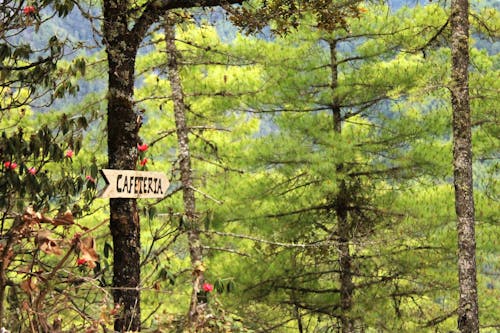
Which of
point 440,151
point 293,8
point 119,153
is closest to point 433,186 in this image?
point 440,151

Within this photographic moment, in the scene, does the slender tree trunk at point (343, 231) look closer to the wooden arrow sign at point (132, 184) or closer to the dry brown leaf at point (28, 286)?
the wooden arrow sign at point (132, 184)

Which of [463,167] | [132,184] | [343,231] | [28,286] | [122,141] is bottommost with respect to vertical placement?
[28,286]

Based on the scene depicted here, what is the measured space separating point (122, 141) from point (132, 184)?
0.33 m

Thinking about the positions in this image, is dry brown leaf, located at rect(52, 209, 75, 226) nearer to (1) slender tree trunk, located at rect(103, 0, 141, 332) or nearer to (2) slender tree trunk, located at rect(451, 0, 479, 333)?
(1) slender tree trunk, located at rect(103, 0, 141, 332)

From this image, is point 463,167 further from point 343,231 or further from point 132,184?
point 132,184

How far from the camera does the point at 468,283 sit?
7.00 m

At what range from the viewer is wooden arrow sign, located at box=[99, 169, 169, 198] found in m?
3.60

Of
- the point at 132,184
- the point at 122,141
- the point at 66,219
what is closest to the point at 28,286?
the point at 66,219

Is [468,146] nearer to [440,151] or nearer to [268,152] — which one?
[440,151]

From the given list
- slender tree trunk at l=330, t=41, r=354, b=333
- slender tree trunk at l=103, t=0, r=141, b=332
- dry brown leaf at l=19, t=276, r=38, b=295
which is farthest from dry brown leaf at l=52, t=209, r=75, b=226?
slender tree trunk at l=330, t=41, r=354, b=333

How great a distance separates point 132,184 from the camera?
12.3ft

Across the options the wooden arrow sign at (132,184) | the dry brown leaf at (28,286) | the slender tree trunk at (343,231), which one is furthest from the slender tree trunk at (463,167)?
the dry brown leaf at (28,286)

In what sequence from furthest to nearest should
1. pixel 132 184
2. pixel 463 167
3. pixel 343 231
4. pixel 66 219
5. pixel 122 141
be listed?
pixel 343 231, pixel 463 167, pixel 122 141, pixel 132 184, pixel 66 219

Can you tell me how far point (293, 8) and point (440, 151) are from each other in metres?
5.40
